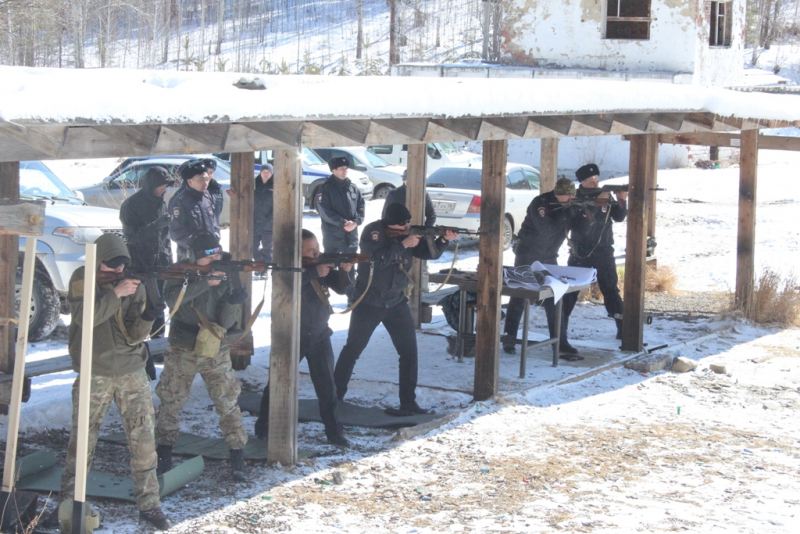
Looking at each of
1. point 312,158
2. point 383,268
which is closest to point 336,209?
point 383,268

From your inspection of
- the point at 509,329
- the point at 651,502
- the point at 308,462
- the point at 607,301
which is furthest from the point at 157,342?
the point at 607,301

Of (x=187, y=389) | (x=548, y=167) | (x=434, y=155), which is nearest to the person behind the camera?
(x=187, y=389)

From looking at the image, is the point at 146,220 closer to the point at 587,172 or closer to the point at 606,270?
the point at 587,172

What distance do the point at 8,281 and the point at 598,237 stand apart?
5865mm

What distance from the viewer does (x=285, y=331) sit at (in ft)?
19.1

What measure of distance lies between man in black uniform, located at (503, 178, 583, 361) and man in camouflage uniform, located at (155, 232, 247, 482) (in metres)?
4.07

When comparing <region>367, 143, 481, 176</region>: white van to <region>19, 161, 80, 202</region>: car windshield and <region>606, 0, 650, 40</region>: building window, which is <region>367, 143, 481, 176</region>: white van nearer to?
<region>606, 0, 650, 40</region>: building window

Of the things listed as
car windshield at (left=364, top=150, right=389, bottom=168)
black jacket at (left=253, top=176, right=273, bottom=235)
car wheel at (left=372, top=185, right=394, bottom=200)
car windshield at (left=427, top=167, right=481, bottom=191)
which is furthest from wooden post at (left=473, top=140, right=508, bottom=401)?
car windshield at (left=364, top=150, right=389, bottom=168)

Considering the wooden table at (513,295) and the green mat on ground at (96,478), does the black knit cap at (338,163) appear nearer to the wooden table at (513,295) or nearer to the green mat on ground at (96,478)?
the wooden table at (513,295)

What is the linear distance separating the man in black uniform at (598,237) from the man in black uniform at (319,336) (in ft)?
11.8

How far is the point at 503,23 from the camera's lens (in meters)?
22.9

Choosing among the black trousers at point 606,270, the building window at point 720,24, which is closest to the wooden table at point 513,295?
the black trousers at point 606,270

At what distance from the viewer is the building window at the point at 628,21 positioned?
22.1m

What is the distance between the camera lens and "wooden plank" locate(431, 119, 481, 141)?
6598 mm
